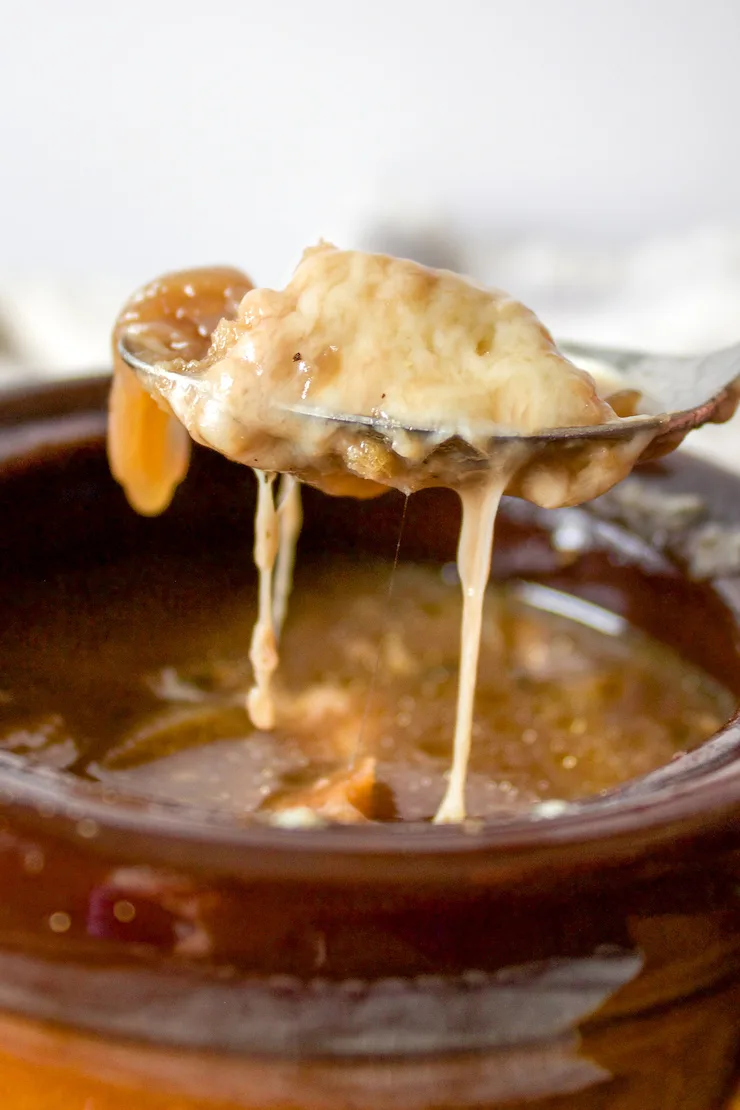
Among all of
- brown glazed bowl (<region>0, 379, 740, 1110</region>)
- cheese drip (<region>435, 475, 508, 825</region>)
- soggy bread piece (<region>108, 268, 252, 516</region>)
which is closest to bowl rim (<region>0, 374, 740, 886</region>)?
brown glazed bowl (<region>0, 379, 740, 1110</region>)

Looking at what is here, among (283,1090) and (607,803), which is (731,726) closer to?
(607,803)

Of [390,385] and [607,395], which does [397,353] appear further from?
[607,395]

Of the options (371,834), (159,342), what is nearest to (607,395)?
(159,342)

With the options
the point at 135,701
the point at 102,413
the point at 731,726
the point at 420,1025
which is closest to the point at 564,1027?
the point at 420,1025

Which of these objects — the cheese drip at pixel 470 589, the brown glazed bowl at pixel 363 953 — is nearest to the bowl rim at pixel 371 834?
the brown glazed bowl at pixel 363 953

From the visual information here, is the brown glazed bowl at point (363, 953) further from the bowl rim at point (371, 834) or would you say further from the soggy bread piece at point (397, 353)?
the soggy bread piece at point (397, 353)

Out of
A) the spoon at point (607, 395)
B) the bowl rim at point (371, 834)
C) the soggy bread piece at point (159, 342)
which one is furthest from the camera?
the soggy bread piece at point (159, 342)
